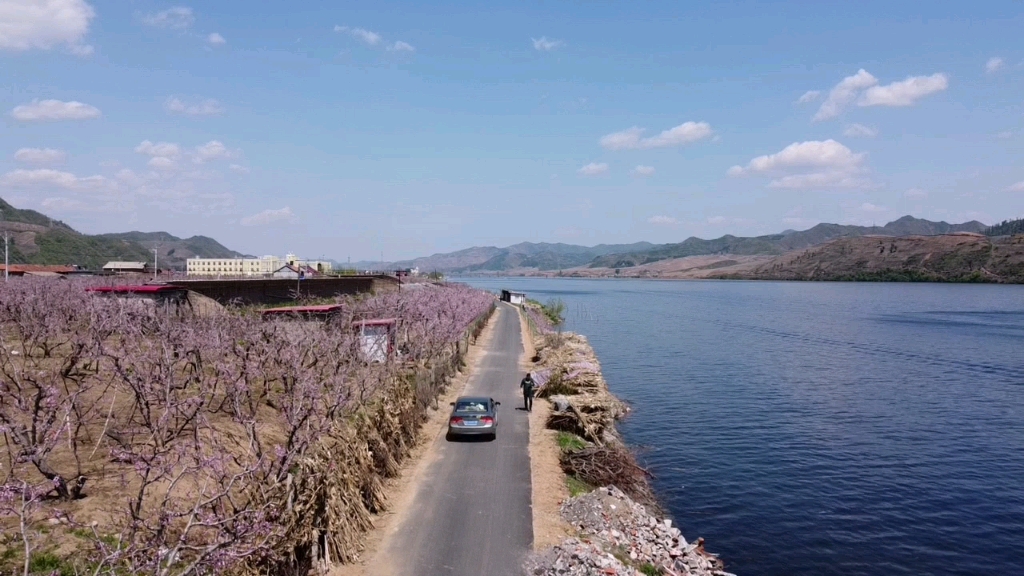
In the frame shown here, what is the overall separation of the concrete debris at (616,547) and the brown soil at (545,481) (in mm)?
442

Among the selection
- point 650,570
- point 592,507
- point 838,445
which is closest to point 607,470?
point 592,507

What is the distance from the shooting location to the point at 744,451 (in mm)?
35031

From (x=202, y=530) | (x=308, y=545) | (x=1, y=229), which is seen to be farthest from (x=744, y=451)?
(x=1, y=229)

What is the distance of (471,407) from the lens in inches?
1099

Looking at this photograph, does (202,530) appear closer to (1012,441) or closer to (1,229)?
(1012,441)

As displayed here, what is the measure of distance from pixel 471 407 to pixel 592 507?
29.4ft

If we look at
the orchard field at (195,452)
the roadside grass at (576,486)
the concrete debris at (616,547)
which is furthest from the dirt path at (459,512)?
the roadside grass at (576,486)

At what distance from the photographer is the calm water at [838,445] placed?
24109 mm

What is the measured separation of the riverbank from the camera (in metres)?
16.9

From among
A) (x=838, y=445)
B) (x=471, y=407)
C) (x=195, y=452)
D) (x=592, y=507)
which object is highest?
(x=195, y=452)

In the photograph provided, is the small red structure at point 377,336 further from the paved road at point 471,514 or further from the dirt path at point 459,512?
the paved road at point 471,514

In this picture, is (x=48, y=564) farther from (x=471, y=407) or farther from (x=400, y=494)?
(x=471, y=407)

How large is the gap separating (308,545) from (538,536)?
19.9 feet

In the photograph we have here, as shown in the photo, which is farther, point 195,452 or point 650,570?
point 650,570
